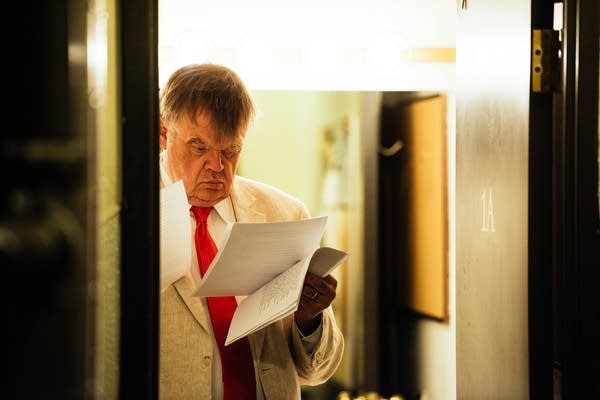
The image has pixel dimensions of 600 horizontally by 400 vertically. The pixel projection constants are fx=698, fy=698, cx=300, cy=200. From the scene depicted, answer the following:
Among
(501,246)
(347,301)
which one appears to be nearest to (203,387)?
(347,301)

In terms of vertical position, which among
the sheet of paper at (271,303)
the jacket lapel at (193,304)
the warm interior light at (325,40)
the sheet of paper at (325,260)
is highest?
the warm interior light at (325,40)

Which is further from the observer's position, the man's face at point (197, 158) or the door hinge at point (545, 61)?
the man's face at point (197, 158)

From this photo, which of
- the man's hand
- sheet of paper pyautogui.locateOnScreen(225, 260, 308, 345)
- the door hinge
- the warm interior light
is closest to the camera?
the door hinge

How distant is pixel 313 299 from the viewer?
1854 mm

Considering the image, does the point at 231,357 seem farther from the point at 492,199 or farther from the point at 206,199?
the point at 492,199

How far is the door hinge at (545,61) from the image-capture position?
1.28 metres

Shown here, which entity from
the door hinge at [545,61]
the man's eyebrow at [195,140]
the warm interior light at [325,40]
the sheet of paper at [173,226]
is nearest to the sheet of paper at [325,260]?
the sheet of paper at [173,226]

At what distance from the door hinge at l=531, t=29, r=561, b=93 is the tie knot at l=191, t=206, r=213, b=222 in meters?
1.32

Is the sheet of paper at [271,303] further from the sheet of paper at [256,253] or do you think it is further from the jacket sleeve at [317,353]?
the jacket sleeve at [317,353]

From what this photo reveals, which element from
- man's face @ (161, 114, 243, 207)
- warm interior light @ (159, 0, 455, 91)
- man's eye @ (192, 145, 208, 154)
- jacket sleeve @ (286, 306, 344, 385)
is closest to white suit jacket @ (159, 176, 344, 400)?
jacket sleeve @ (286, 306, 344, 385)

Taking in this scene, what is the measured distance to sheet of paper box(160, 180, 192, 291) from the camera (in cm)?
165

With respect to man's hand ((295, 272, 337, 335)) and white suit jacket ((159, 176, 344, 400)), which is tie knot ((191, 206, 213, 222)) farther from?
man's hand ((295, 272, 337, 335))

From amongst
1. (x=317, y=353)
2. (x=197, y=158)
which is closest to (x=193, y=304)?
(x=317, y=353)

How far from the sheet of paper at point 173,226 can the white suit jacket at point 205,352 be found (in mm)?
268
